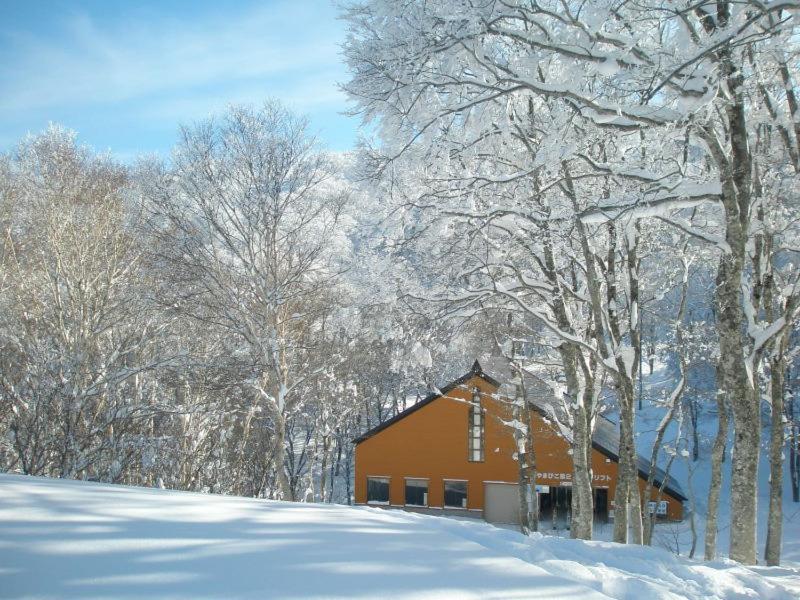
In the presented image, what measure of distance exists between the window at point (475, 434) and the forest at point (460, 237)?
741 centimetres

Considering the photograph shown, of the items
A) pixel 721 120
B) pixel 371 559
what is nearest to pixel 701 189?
pixel 721 120

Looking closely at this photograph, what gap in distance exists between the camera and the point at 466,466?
23094 mm

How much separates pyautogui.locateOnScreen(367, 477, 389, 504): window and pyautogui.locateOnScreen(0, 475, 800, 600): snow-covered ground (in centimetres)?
2091

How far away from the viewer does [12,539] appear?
248cm

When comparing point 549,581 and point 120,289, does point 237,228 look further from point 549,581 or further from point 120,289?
point 549,581

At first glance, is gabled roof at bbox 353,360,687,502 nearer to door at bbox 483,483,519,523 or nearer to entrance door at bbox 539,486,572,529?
entrance door at bbox 539,486,572,529

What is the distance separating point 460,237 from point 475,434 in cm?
1617

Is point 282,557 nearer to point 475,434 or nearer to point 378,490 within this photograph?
point 475,434

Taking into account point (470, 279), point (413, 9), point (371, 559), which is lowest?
point (371, 559)

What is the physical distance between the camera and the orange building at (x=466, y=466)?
2192 cm

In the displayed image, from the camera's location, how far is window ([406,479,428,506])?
23.4 metres

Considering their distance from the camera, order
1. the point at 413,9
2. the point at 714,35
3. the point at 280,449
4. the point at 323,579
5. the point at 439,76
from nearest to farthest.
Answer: the point at 323,579
the point at 714,35
the point at 413,9
the point at 439,76
the point at 280,449

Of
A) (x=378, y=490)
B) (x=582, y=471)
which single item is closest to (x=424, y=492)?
(x=378, y=490)

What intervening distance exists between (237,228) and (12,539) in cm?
1049
